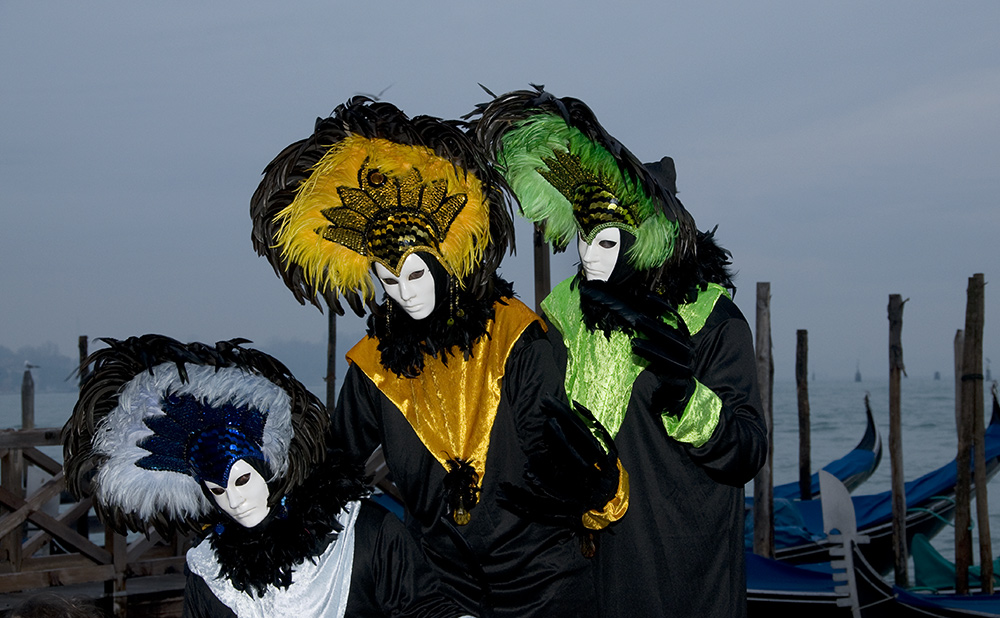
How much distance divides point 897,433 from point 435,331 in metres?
6.75

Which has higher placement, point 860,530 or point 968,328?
point 968,328

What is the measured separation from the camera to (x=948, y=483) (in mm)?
8891

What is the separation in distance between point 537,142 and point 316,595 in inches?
36.9

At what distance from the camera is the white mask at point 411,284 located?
1779 millimetres

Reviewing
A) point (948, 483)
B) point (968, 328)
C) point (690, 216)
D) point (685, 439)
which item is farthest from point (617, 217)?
point (948, 483)

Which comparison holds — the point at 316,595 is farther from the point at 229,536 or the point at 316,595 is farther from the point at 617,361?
the point at 617,361

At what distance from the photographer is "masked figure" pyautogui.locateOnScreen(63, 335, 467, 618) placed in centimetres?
173

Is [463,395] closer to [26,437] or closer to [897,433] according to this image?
[26,437]

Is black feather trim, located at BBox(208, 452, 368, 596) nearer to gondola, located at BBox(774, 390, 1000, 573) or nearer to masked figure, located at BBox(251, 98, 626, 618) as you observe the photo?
masked figure, located at BBox(251, 98, 626, 618)

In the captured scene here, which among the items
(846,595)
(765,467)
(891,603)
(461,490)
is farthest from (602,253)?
(765,467)

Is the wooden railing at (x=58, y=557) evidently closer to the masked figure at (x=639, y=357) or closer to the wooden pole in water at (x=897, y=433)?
the masked figure at (x=639, y=357)

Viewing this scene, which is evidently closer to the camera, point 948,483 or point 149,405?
point 149,405

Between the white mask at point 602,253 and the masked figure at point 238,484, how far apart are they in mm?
575

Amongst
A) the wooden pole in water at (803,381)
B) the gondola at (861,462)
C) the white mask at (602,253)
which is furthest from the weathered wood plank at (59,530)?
the gondola at (861,462)
